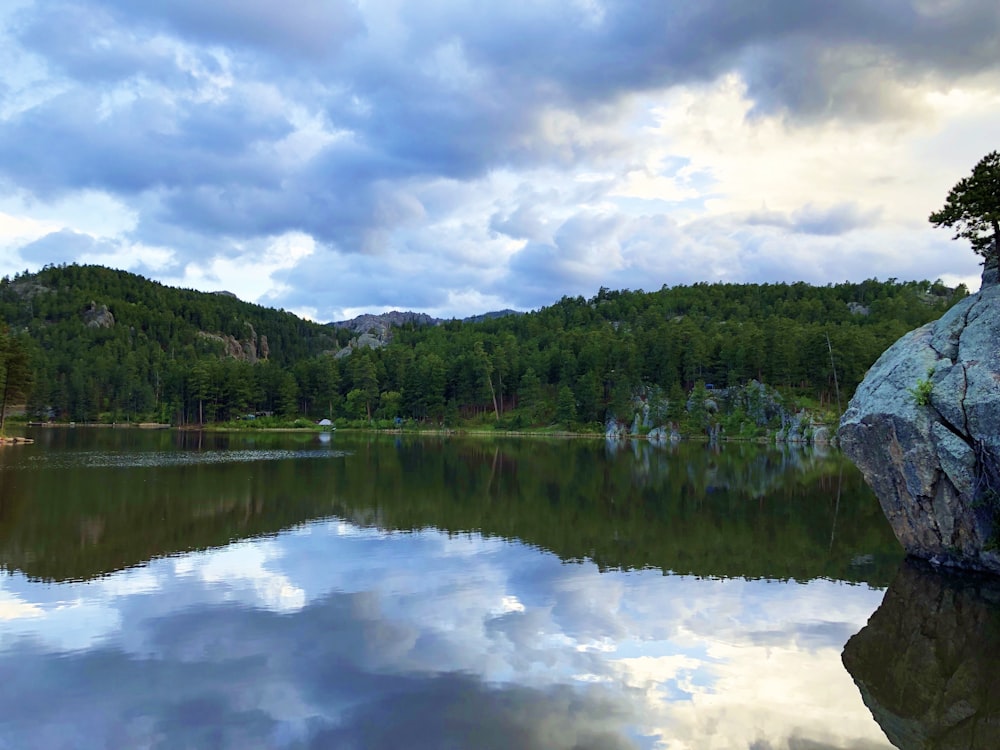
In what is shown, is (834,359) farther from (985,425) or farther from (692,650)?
(692,650)

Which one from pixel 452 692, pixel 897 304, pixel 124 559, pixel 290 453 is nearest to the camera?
pixel 452 692

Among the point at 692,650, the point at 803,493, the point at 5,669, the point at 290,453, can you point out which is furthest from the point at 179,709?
the point at 290,453

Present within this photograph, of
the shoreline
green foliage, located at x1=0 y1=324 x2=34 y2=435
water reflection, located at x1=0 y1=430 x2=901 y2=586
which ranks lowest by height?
the shoreline

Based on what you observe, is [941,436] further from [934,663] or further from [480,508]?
[480,508]

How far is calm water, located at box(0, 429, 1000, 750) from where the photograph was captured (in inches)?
514

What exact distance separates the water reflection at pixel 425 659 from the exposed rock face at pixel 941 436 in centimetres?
404

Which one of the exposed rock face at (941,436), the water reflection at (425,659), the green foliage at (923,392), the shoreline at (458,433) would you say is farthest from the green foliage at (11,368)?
the green foliage at (923,392)

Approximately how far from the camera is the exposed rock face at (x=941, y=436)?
21422mm

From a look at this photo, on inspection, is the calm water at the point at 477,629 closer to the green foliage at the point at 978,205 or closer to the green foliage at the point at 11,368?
the green foliage at the point at 978,205

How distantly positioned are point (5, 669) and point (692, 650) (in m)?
16.3

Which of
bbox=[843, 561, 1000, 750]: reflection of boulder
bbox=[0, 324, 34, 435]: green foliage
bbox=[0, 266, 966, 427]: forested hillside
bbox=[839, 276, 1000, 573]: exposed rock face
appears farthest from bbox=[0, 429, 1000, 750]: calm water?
bbox=[0, 266, 966, 427]: forested hillside

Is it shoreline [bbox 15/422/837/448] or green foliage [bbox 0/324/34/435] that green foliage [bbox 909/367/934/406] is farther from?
green foliage [bbox 0/324/34/435]

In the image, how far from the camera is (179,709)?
1341cm

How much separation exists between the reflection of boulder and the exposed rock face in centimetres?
193
